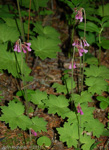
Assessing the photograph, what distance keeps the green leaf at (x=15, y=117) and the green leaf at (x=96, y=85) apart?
47.1 inches

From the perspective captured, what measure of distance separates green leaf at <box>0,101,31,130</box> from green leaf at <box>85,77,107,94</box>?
1197 mm

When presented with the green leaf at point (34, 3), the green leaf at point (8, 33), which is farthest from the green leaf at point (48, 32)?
the green leaf at point (34, 3)

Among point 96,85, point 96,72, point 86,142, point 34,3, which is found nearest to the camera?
point 86,142

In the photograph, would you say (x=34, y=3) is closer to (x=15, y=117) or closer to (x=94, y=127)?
(x=15, y=117)

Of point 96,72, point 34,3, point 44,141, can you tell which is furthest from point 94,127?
point 34,3

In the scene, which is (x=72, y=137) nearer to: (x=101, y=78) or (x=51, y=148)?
(x=51, y=148)

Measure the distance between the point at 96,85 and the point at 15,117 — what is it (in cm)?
145

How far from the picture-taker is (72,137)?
2.65 meters

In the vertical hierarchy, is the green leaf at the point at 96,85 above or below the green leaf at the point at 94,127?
above

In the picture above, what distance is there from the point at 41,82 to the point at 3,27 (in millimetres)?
1289

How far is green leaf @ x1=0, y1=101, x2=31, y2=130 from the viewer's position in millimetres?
2539

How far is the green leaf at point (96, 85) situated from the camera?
3135 millimetres

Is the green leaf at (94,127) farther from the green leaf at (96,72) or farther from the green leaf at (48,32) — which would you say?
the green leaf at (48,32)

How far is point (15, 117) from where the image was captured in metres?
2.65
